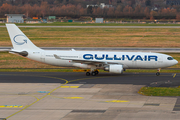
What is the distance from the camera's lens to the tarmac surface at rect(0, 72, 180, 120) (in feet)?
80.6

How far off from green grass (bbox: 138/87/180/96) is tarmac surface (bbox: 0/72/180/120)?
1.05 metres

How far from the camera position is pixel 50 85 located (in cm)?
3700

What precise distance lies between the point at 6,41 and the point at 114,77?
2034 inches

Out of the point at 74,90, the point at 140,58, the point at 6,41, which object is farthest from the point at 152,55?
the point at 6,41

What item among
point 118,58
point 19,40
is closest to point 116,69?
point 118,58

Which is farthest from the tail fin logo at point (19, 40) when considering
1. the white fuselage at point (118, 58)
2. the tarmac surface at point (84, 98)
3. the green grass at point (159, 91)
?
the green grass at point (159, 91)

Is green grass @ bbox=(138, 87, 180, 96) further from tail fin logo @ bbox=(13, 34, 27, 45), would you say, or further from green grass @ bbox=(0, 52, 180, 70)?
tail fin logo @ bbox=(13, 34, 27, 45)

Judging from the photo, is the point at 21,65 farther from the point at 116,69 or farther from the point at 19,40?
the point at 116,69

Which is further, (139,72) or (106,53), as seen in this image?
(139,72)

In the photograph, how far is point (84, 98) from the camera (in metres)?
30.1

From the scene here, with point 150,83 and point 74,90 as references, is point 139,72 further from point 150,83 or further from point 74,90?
point 74,90

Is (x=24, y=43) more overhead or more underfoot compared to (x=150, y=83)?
more overhead

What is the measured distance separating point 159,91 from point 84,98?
892 centimetres

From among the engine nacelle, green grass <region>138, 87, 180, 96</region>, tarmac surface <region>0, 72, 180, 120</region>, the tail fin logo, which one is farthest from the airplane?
green grass <region>138, 87, 180, 96</region>
